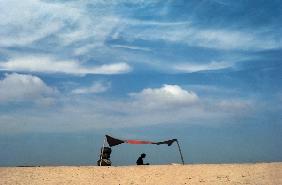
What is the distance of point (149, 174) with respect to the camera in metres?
21.5

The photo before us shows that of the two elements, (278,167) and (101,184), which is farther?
(278,167)

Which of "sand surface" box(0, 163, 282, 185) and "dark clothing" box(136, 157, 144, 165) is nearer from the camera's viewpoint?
"sand surface" box(0, 163, 282, 185)

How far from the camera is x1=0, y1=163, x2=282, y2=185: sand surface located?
20609mm

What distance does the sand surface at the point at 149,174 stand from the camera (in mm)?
20609

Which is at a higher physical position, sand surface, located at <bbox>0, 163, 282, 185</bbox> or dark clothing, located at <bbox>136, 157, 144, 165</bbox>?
dark clothing, located at <bbox>136, 157, 144, 165</bbox>

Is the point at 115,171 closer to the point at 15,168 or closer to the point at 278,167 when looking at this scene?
the point at 15,168

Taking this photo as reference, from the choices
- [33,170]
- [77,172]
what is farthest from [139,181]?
[33,170]

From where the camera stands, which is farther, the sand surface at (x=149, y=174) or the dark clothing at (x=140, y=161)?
the dark clothing at (x=140, y=161)

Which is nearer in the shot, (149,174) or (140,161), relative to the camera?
(149,174)

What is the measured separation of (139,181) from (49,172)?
4.34 meters

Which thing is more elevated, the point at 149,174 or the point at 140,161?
the point at 140,161

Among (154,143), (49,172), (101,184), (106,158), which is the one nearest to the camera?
(101,184)

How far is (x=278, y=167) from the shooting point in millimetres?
22641

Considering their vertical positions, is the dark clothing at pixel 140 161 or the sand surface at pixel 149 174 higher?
the dark clothing at pixel 140 161
